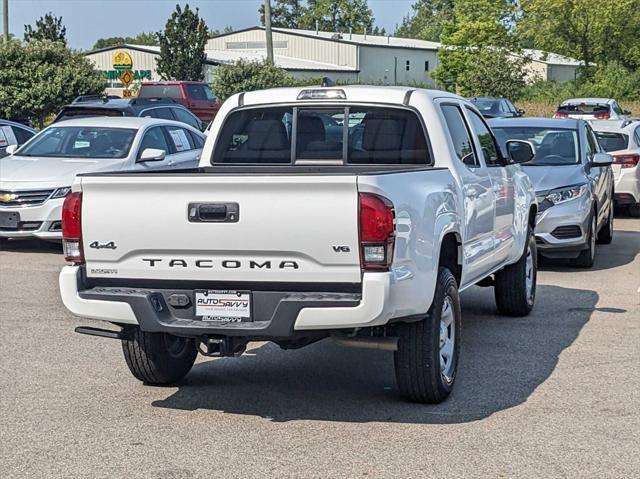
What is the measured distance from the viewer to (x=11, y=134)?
1983 centimetres

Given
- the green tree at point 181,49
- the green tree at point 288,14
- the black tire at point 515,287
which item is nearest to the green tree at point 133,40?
the green tree at point 288,14

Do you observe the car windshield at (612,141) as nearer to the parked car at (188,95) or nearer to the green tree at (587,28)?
the parked car at (188,95)

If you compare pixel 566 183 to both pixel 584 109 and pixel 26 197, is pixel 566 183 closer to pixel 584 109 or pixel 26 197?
pixel 26 197

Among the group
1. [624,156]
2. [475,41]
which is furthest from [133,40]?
[624,156]

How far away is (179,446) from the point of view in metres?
6.38

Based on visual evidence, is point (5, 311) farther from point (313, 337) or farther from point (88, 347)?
point (313, 337)

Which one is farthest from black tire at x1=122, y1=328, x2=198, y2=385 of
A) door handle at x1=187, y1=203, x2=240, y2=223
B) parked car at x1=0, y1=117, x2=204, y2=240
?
parked car at x1=0, y1=117, x2=204, y2=240

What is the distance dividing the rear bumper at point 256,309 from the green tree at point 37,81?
29.0 m

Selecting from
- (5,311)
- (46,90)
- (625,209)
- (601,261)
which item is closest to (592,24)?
(46,90)

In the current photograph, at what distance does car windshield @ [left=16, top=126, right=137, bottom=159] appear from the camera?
50.3 feet

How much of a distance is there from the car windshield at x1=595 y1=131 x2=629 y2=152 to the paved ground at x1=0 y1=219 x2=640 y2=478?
30.4ft

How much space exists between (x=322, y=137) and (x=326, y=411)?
2.14 m

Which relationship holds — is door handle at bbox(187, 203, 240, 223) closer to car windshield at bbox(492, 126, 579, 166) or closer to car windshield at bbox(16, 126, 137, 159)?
car windshield at bbox(492, 126, 579, 166)

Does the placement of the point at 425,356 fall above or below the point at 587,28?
below
